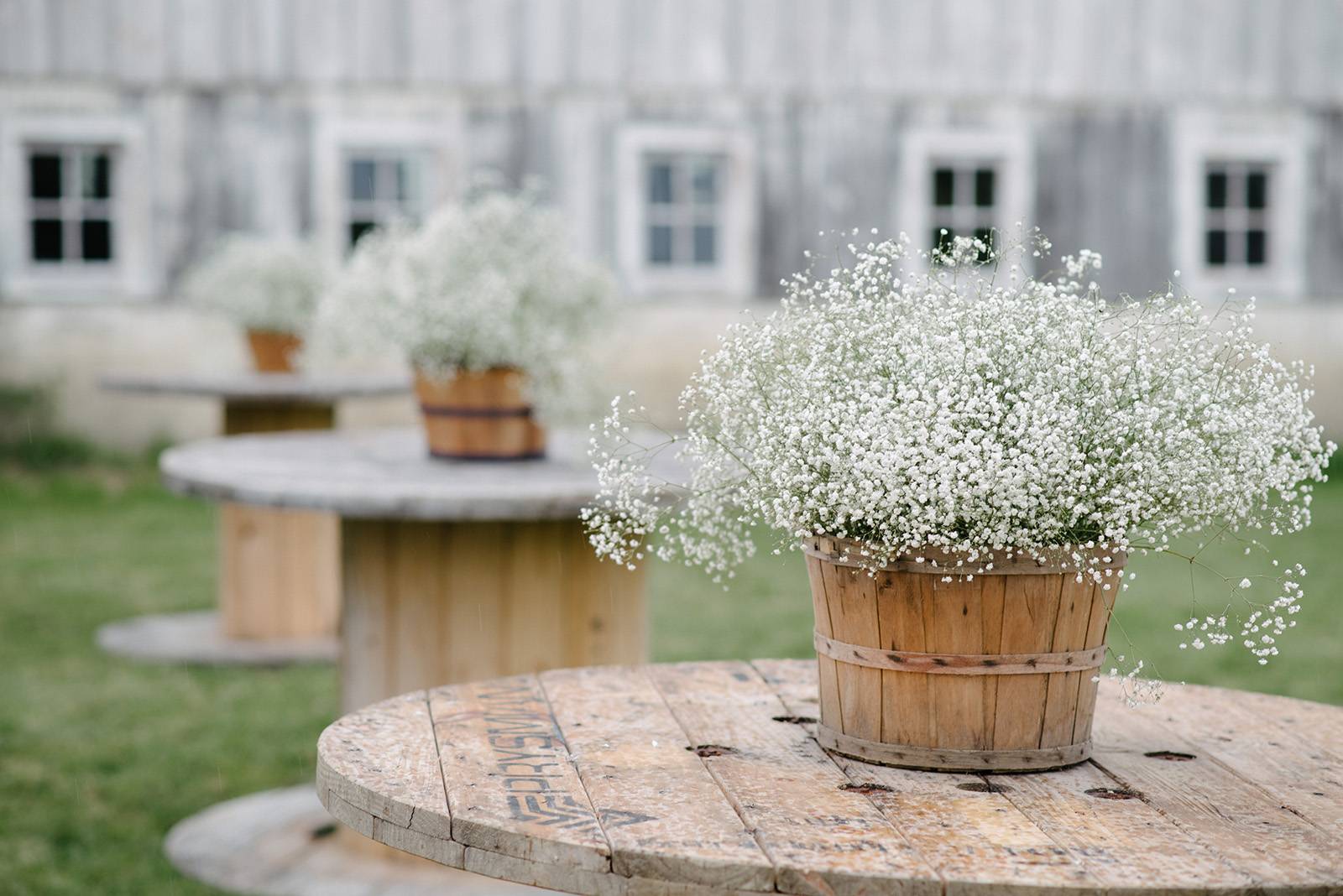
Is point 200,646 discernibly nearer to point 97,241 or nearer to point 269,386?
point 269,386

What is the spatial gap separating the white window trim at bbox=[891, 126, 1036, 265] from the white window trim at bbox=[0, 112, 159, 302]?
17.3ft

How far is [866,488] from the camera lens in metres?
2.02

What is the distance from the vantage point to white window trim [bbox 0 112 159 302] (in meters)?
11.5

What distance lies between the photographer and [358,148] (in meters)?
11.8

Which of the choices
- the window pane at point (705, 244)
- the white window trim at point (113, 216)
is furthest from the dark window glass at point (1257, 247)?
the white window trim at point (113, 216)

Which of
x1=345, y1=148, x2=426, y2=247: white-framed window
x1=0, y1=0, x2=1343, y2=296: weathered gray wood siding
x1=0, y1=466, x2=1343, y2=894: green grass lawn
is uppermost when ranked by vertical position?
x1=0, y1=0, x2=1343, y2=296: weathered gray wood siding

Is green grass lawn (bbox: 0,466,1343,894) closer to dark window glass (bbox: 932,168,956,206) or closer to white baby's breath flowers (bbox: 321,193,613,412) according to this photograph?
white baby's breath flowers (bbox: 321,193,613,412)

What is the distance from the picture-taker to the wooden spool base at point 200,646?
263 inches

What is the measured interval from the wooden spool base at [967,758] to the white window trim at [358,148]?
985cm

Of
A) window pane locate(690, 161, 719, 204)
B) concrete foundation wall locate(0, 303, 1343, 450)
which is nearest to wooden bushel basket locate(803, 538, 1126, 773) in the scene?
concrete foundation wall locate(0, 303, 1343, 450)

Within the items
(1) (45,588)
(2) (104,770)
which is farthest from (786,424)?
(1) (45,588)

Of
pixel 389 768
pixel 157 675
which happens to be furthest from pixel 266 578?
pixel 389 768

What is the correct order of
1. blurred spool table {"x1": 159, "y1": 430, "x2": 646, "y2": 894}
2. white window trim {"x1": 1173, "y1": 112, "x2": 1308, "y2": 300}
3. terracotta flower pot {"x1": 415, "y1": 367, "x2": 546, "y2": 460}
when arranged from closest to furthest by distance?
blurred spool table {"x1": 159, "y1": 430, "x2": 646, "y2": 894} < terracotta flower pot {"x1": 415, "y1": 367, "x2": 546, "y2": 460} < white window trim {"x1": 1173, "y1": 112, "x2": 1308, "y2": 300}

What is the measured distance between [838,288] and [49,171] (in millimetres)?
10622
